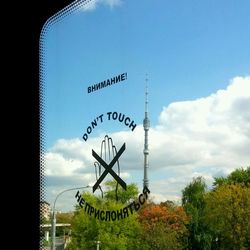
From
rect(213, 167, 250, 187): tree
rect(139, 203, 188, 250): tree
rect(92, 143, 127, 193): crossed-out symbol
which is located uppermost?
rect(213, 167, 250, 187): tree

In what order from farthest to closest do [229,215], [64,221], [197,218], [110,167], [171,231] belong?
[171,231], [197,218], [229,215], [64,221], [110,167]

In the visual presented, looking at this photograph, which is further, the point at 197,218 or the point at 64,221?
the point at 197,218

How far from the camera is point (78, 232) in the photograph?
221 cm

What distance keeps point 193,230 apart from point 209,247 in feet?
0.90

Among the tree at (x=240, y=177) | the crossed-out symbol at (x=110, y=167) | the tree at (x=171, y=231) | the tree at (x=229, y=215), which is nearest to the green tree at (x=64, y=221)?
the crossed-out symbol at (x=110, y=167)

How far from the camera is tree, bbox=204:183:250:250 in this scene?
454cm

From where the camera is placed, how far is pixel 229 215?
181 inches

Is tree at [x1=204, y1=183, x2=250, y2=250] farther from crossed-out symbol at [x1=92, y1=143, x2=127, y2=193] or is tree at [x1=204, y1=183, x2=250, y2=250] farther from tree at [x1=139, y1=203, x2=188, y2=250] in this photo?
crossed-out symbol at [x1=92, y1=143, x2=127, y2=193]

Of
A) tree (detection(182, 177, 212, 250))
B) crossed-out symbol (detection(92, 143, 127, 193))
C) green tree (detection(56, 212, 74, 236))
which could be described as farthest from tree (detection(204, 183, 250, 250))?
crossed-out symbol (detection(92, 143, 127, 193))

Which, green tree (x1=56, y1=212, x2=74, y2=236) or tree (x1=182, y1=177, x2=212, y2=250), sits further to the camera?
tree (x1=182, y1=177, x2=212, y2=250)

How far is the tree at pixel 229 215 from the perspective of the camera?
179 inches

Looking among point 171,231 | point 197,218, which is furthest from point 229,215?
point 171,231

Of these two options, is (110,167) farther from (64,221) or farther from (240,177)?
(240,177)
